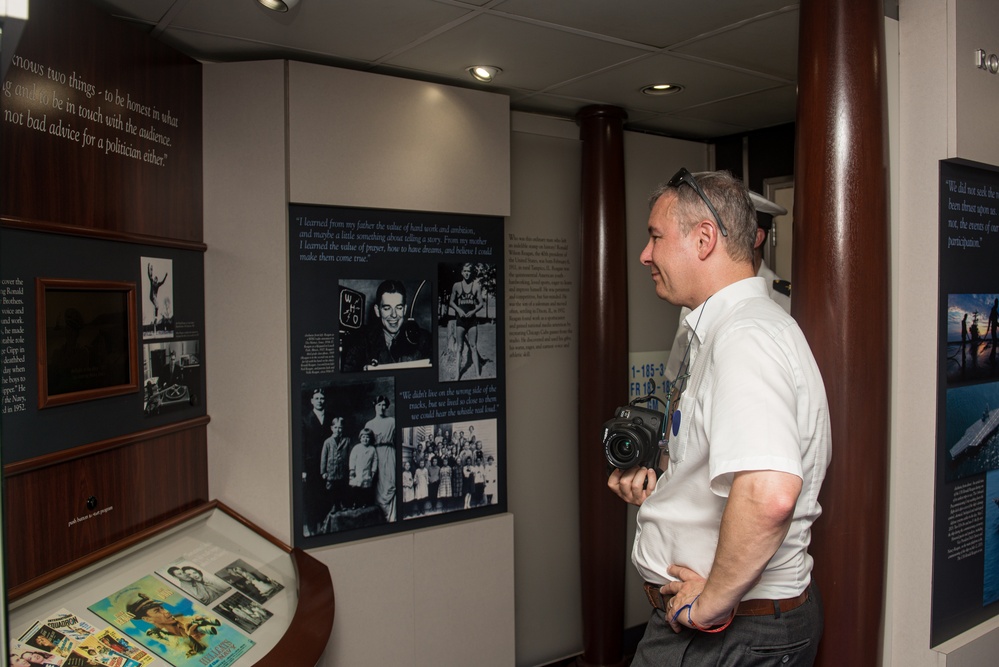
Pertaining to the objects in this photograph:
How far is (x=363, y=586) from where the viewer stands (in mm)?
2994

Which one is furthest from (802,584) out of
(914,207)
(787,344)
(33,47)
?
(33,47)

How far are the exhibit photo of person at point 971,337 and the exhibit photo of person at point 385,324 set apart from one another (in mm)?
1953

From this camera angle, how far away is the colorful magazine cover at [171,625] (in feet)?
6.42

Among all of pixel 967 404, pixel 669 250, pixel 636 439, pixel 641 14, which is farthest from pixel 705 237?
pixel 967 404

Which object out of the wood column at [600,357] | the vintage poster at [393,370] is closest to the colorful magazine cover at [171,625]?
the vintage poster at [393,370]

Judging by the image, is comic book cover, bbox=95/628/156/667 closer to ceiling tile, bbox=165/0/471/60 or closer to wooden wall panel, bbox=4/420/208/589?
wooden wall panel, bbox=4/420/208/589

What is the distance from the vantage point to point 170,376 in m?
2.60

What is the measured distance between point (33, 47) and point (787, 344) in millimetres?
2104

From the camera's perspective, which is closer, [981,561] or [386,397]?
Result: [981,561]

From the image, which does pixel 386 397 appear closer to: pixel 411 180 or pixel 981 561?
pixel 411 180

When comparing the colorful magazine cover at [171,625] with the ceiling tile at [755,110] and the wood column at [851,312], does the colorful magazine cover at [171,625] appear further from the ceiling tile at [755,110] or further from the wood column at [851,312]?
the ceiling tile at [755,110]

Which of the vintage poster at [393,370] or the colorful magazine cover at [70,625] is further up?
the vintage poster at [393,370]

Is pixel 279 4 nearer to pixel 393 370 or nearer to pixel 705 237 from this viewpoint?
pixel 393 370

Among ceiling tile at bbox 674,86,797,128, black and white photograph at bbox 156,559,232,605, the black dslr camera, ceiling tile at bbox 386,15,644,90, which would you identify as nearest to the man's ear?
the black dslr camera
